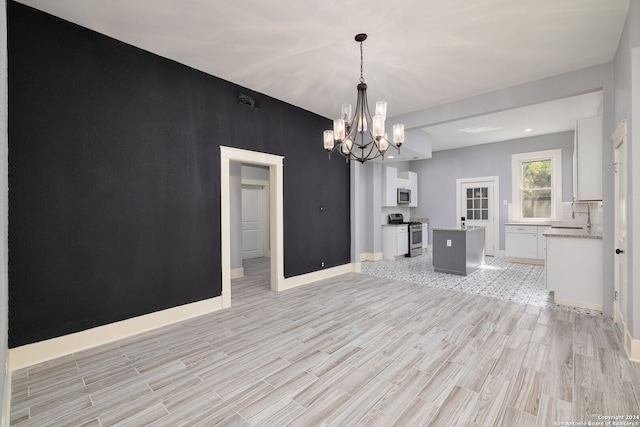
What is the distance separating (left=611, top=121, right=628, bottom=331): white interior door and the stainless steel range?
14.5 ft

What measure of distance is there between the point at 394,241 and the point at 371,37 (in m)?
5.12

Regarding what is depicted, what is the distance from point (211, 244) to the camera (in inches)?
143

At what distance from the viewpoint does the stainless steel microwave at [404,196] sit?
25.8 ft

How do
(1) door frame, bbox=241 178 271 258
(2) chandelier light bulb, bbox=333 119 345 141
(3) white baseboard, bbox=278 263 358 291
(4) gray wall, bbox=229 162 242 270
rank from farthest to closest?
(1) door frame, bbox=241 178 271 258, (4) gray wall, bbox=229 162 242 270, (3) white baseboard, bbox=278 263 358 291, (2) chandelier light bulb, bbox=333 119 345 141

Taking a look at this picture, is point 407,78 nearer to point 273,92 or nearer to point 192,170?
point 273,92

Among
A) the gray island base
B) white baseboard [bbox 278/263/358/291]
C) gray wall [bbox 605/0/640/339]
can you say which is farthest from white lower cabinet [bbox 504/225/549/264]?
gray wall [bbox 605/0/640/339]

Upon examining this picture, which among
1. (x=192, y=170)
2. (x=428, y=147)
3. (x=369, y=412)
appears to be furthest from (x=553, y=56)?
(x=192, y=170)

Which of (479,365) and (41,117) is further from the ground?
(41,117)

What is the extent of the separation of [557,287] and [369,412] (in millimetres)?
3416

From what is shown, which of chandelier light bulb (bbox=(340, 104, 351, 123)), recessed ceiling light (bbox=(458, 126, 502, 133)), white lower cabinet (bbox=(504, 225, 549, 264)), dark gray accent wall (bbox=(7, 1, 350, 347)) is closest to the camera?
dark gray accent wall (bbox=(7, 1, 350, 347))

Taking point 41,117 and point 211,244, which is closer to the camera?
point 41,117

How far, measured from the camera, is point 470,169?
7871 millimetres

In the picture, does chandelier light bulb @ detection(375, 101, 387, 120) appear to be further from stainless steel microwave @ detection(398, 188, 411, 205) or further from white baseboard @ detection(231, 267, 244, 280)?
stainless steel microwave @ detection(398, 188, 411, 205)

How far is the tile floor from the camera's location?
4.10 m
